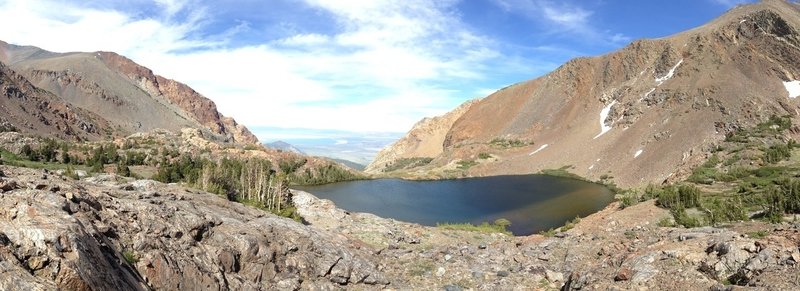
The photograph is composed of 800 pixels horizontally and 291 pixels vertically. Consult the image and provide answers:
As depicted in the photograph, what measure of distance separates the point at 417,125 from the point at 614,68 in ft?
283

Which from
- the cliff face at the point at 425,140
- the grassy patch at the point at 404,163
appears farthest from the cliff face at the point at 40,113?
the cliff face at the point at 425,140

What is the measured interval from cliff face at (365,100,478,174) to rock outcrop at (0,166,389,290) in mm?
136449

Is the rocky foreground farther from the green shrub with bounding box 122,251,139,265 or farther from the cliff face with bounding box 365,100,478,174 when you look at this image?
the cliff face with bounding box 365,100,478,174

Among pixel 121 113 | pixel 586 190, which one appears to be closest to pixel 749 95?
pixel 586 190

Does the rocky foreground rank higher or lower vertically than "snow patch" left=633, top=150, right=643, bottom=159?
lower

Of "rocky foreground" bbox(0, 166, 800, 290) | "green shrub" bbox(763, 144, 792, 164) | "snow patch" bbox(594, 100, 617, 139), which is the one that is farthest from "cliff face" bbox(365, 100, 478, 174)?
"rocky foreground" bbox(0, 166, 800, 290)

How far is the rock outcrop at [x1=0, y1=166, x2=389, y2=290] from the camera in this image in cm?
902

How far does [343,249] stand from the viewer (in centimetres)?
2055

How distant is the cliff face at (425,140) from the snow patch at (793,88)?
322 feet

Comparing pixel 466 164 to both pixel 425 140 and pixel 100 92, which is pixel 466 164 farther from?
pixel 100 92

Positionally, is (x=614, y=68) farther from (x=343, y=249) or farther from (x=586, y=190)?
(x=343, y=249)

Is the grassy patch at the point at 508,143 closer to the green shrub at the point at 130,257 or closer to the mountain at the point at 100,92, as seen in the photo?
the mountain at the point at 100,92

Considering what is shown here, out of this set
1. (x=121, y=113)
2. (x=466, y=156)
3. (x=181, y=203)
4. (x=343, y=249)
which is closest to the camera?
(x=181, y=203)

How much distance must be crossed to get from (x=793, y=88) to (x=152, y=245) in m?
92.6
